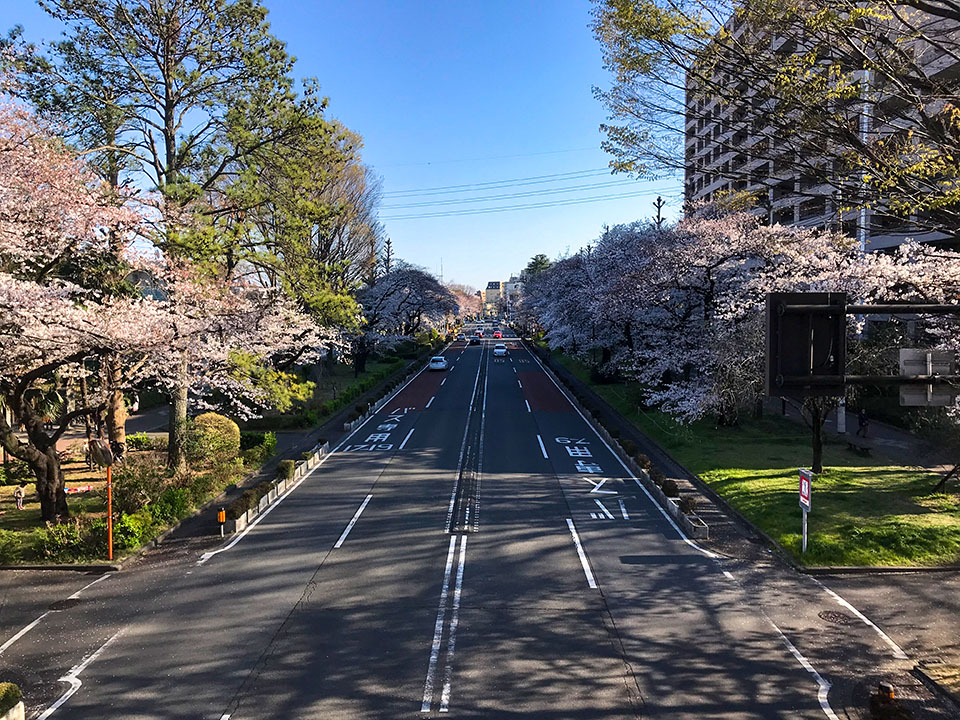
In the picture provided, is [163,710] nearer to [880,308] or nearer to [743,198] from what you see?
[880,308]

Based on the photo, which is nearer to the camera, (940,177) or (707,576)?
(940,177)

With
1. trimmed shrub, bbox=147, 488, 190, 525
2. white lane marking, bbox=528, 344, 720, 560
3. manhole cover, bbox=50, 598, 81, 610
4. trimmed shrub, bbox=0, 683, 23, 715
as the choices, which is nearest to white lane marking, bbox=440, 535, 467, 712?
trimmed shrub, bbox=0, 683, 23, 715

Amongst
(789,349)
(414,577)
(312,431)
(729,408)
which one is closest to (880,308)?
(789,349)

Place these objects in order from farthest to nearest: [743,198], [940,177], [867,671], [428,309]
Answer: [428,309] < [743,198] < [940,177] < [867,671]

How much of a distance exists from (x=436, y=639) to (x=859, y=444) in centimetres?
2270

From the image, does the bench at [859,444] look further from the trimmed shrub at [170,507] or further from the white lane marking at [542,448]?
the trimmed shrub at [170,507]

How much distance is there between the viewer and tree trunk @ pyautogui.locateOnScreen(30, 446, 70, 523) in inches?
621

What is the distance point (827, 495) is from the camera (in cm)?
1847

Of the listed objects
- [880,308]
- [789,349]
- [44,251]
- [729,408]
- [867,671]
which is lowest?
[867,671]

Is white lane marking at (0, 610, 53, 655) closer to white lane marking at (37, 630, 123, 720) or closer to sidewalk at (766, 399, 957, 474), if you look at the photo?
white lane marking at (37, 630, 123, 720)

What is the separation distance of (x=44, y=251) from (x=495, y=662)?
12866 mm

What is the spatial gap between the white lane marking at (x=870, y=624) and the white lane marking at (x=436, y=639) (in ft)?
23.9

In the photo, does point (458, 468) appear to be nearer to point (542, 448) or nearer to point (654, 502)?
point (542, 448)

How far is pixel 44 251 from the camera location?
13703 mm
